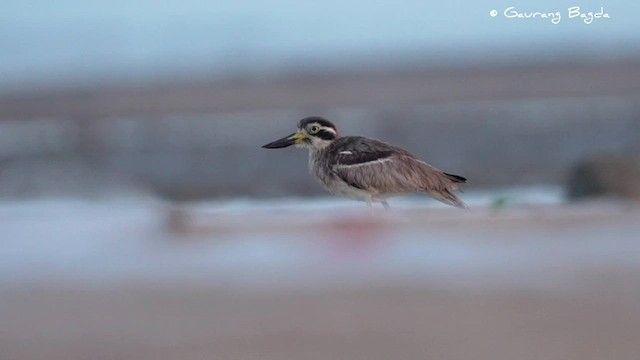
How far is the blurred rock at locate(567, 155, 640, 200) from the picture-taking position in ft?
18.9

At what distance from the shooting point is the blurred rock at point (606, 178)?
227 inches

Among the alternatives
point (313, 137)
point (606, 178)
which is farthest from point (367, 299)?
point (606, 178)

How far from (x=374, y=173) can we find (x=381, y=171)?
35mm

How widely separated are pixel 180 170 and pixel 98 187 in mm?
714

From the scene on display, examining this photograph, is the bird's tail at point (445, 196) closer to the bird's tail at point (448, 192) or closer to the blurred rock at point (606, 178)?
the bird's tail at point (448, 192)

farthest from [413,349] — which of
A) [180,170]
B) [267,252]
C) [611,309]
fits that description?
[180,170]

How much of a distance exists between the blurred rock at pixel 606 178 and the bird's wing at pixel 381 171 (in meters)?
1.36

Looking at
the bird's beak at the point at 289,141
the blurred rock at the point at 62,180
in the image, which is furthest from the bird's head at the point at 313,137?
the blurred rock at the point at 62,180

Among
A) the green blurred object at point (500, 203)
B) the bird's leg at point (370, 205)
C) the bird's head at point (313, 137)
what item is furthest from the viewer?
the green blurred object at point (500, 203)

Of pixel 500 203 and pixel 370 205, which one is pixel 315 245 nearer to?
pixel 370 205

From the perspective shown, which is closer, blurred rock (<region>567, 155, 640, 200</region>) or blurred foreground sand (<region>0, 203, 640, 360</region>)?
blurred foreground sand (<region>0, 203, 640, 360</region>)

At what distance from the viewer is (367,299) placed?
396 cm

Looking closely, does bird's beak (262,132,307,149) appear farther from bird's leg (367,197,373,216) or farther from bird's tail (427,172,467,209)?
bird's tail (427,172,467,209)

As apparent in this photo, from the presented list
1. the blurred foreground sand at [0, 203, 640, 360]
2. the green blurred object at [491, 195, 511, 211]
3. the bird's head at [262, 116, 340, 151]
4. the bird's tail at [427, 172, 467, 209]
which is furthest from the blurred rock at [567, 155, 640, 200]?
the bird's head at [262, 116, 340, 151]
